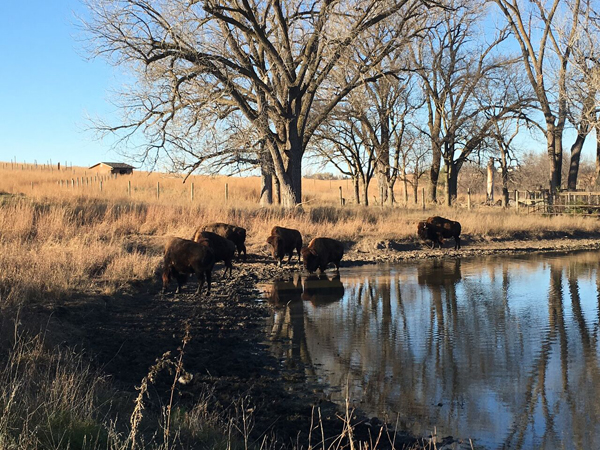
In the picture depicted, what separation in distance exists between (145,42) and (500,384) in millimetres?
19737

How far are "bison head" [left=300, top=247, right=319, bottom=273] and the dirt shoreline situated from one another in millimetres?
2686

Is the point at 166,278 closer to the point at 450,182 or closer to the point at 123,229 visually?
the point at 123,229

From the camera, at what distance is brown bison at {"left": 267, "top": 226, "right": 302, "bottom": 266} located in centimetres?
1900

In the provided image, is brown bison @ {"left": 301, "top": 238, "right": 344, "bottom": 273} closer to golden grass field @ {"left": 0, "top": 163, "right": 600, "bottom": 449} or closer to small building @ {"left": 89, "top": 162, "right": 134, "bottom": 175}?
golden grass field @ {"left": 0, "top": 163, "right": 600, "bottom": 449}

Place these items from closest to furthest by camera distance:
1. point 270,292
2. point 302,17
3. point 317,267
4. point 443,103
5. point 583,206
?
1. point 270,292
2. point 317,267
3. point 302,17
4. point 583,206
5. point 443,103

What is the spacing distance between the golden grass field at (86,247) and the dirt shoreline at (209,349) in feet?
1.71

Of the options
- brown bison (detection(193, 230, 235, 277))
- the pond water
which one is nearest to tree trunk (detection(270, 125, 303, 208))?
the pond water

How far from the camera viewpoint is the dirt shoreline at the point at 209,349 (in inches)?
251

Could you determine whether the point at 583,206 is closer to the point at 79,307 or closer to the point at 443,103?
the point at 443,103

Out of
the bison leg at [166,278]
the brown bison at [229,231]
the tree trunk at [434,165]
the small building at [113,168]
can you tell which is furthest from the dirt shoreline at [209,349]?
the small building at [113,168]

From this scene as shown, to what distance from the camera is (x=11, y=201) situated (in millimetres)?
21625

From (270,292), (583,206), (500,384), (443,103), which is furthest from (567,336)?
(443,103)

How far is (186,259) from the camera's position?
1322 cm

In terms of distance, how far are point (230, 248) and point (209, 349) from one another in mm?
7367
